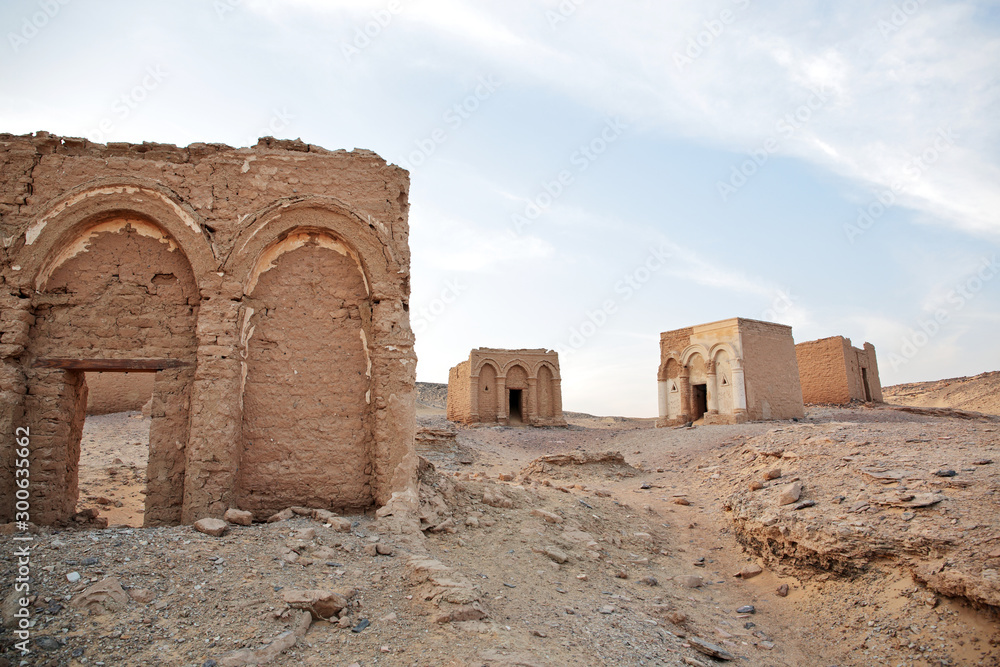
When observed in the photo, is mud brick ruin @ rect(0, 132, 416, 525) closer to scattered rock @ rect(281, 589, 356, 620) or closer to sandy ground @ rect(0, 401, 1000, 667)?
sandy ground @ rect(0, 401, 1000, 667)

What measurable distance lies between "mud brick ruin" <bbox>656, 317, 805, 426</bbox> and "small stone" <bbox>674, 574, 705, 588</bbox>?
42.1 feet

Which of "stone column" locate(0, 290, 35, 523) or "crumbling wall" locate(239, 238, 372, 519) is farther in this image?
"crumbling wall" locate(239, 238, 372, 519)

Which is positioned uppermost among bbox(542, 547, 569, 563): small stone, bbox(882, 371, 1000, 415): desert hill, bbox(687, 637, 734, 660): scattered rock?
bbox(882, 371, 1000, 415): desert hill

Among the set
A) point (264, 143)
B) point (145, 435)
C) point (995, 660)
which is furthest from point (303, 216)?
point (145, 435)

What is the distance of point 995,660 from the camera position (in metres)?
4.25

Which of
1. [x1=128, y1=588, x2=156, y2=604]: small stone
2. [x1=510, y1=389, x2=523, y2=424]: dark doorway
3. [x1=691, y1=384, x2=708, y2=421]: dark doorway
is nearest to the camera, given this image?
[x1=128, y1=588, x2=156, y2=604]: small stone

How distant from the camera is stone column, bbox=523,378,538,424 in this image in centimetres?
2248

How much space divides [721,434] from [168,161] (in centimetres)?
1361

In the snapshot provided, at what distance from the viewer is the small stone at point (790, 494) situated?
708 centimetres

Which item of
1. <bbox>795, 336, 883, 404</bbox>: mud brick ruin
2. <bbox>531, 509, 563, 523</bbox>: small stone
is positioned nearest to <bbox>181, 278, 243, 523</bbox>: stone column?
<bbox>531, 509, 563, 523</bbox>: small stone

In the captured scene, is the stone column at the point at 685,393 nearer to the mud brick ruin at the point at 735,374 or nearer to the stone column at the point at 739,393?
the mud brick ruin at the point at 735,374

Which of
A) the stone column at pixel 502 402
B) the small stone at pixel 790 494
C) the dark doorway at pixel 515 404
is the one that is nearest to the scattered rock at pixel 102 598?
the small stone at pixel 790 494

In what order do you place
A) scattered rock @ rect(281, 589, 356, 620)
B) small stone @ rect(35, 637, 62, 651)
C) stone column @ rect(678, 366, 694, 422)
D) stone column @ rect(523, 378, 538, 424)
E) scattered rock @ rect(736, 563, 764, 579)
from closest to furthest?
small stone @ rect(35, 637, 62, 651) → scattered rock @ rect(281, 589, 356, 620) → scattered rock @ rect(736, 563, 764, 579) → stone column @ rect(678, 366, 694, 422) → stone column @ rect(523, 378, 538, 424)

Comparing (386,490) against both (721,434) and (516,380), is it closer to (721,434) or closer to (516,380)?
(721,434)
